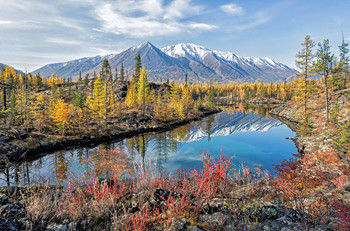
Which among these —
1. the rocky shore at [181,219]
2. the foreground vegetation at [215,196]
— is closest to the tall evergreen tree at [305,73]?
the foreground vegetation at [215,196]

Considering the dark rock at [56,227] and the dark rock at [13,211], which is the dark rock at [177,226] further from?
the dark rock at [13,211]

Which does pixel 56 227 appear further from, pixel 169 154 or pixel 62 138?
pixel 62 138

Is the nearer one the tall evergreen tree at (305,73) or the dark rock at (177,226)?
the dark rock at (177,226)

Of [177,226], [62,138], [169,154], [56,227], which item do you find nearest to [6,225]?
[56,227]

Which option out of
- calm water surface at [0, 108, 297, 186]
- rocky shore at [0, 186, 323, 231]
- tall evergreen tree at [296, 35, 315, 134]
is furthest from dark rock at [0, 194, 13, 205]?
tall evergreen tree at [296, 35, 315, 134]

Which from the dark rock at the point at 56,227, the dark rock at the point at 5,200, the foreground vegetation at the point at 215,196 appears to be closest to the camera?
the dark rock at the point at 56,227

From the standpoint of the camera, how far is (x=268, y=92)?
450 feet

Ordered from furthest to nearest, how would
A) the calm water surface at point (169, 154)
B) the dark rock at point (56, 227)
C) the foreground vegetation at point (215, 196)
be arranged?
the calm water surface at point (169, 154) → the foreground vegetation at point (215, 196) → the dark rock at point (56, 227)

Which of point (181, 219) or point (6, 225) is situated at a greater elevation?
point (6, 225)

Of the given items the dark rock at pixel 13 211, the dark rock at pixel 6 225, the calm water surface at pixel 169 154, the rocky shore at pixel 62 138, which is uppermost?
the dark rock at pixel 6 225

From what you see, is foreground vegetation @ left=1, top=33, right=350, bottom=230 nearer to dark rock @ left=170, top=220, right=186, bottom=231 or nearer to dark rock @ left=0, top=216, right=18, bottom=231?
dark rock @ left=170, top=220, right=186, bottom=231

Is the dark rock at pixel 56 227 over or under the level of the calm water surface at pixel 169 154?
over

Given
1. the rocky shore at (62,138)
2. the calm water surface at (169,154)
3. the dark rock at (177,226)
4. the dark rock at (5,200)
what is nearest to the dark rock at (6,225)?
the dark rock at (5,200)

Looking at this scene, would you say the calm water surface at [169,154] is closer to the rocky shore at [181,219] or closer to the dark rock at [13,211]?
the rocky shore at [181,219]
